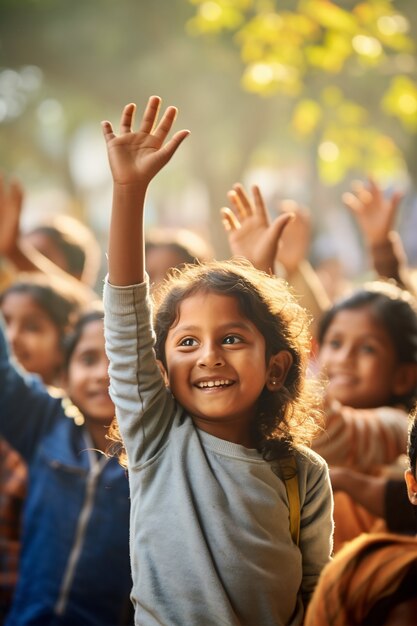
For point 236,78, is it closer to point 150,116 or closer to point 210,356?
point 150,116

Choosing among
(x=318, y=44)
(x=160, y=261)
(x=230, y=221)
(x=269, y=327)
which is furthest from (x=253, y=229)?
(x=318, y=44)

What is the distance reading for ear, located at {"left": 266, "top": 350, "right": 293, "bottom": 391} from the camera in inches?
60.9

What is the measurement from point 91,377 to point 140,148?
851 mm

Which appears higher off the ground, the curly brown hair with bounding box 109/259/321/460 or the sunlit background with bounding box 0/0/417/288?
the sunlit background with bounding box 0/0/417/288

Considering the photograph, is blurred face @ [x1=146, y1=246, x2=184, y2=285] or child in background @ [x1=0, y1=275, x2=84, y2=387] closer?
child in background @ [x1=0, y1=275, x2=84, y2=387]

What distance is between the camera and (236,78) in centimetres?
593

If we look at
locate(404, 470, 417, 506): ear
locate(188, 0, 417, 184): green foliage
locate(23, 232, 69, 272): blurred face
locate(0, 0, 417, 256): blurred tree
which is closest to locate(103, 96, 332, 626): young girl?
locate(404, 470, 417, 506): ear

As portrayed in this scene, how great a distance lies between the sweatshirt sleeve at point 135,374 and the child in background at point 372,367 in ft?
2.15

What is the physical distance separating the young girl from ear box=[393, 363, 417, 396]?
2.83 ft

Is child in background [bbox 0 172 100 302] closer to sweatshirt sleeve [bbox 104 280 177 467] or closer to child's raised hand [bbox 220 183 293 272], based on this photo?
child's raised hand [bbox 220 183 293 272]

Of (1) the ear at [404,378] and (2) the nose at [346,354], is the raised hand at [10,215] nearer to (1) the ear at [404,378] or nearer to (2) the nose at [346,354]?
(2) the nose at [346,354]

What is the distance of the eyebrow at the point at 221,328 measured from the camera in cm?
150

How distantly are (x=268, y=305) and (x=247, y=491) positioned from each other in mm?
276

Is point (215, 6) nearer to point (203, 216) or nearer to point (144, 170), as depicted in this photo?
point (144, 170)
